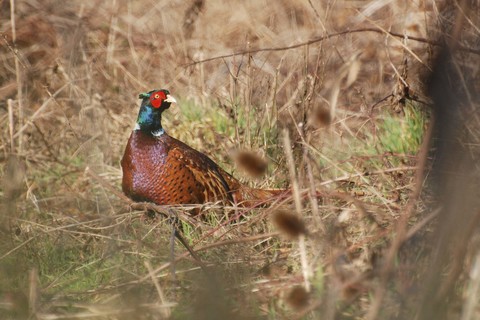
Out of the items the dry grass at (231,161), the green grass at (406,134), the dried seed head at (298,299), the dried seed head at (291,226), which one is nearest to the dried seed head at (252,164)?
the dry grass at (231,161)

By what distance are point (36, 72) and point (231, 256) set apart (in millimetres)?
3526

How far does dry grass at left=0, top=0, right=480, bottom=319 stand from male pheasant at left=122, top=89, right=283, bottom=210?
16 cm

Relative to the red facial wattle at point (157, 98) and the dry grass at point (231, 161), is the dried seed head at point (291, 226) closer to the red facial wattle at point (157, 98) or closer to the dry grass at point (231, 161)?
the dry grass at point (231, 161)

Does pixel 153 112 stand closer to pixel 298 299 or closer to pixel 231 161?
pixel 231 161

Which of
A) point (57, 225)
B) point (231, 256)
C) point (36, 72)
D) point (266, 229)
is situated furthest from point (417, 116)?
point (36, 72)

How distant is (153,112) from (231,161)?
625 mm

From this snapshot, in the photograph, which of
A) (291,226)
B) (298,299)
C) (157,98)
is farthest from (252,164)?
(157,98)

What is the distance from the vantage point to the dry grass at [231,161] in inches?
105

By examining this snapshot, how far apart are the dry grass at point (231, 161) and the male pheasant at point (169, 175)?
0.16 meters

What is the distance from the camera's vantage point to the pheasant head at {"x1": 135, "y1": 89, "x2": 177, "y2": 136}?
474 centimetres

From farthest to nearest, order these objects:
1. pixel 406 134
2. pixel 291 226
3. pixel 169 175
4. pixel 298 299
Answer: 1. pixel 406 134
2. pixel 169 175
3. pixel 298 299
4. pixel 291 226

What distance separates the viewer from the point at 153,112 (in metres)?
4.76

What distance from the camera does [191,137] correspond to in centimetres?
542

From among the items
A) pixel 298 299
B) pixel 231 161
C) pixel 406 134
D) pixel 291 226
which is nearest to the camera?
pixel 291 226
